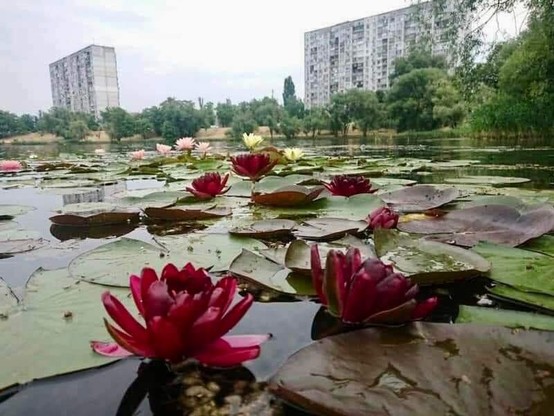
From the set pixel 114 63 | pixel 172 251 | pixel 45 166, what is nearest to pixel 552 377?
pixel 172 251

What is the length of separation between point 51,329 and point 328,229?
700mm

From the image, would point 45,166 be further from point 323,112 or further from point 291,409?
point 323,112

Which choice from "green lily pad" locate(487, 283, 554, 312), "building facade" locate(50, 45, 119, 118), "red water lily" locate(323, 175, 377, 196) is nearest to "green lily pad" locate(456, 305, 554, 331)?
"green lily pad" locate(487, 283, 554, 312)

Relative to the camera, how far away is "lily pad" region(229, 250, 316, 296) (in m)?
0.73

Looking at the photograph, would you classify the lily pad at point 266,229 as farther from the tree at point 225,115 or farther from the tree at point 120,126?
the tree at point 225,115

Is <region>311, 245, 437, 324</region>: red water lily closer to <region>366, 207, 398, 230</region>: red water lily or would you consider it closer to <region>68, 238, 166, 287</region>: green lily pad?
<region>68, 238, 166, 287</region>: green lily pad

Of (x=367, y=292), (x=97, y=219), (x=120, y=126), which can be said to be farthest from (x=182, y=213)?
(x=120, y=126)

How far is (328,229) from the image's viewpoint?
43.4 inches

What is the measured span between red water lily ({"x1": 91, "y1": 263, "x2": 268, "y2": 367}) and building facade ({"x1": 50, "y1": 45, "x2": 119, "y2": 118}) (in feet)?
187

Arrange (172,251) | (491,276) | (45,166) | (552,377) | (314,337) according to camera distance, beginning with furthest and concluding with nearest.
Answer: (45,166) < (172,251) < (491,276) < (314,337) < (552,377)

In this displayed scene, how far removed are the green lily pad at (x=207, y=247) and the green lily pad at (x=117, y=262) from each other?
4cm

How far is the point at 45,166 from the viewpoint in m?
3.88

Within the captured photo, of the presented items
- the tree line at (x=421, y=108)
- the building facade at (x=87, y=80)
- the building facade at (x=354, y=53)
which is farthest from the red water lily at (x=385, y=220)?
the building facade at (x=87, y=80)

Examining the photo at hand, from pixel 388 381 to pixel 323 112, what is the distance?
103ft
